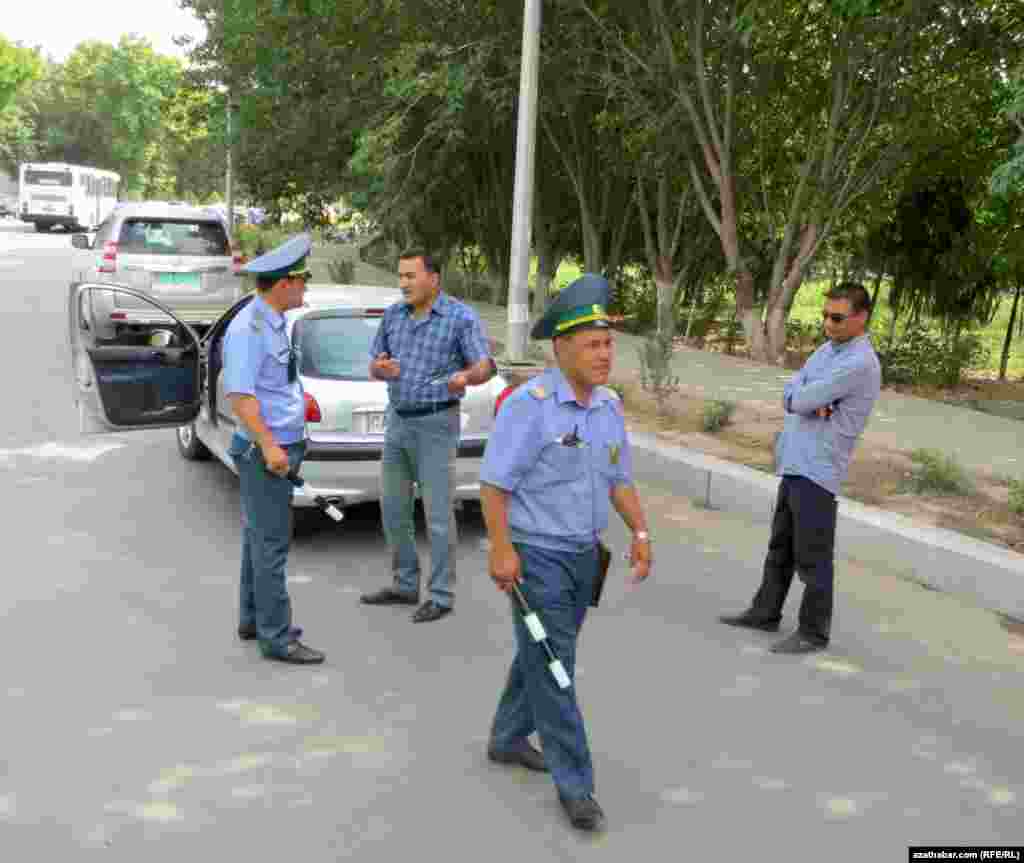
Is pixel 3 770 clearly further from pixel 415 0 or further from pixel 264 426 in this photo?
pixel 415 0

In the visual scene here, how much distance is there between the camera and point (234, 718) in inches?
168

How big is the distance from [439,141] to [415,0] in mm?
2832

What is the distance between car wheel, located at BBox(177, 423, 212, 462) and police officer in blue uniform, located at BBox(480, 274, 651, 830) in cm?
543

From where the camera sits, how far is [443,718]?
4336 mm

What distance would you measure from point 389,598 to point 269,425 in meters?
1.34

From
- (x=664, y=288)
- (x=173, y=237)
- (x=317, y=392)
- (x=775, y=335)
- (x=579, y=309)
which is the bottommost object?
(x=775, y=335)

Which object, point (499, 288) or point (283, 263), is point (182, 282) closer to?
point (283, 263)

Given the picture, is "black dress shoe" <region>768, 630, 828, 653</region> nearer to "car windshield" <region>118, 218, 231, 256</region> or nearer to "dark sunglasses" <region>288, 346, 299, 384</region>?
"dark sunglasses" <region>288, 346, 299, 384</region>

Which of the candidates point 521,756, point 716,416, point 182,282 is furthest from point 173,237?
point 521,756

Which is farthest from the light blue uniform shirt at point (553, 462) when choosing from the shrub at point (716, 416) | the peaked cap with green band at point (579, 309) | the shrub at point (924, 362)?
the shrub at point (924, 362)

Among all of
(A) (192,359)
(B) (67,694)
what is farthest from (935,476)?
(B) (67,694)

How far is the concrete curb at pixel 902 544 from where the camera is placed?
6.00 metres

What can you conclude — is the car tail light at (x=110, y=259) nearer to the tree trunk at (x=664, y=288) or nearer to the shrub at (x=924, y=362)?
the tree trunk at (x=664, y=288)

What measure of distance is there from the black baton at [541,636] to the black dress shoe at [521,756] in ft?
1.76
